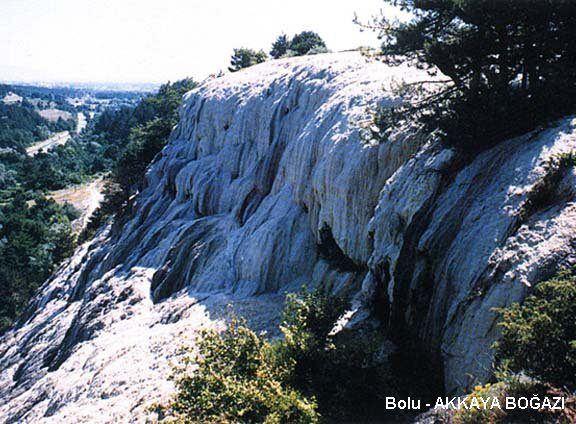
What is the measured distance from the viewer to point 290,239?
21688mm

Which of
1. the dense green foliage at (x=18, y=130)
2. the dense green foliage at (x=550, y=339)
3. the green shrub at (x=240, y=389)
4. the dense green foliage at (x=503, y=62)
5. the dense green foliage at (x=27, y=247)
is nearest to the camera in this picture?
the dense green foliage at (x=550, y=339)

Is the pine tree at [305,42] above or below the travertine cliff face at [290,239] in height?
above

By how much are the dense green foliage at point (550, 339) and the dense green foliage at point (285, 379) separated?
443cm

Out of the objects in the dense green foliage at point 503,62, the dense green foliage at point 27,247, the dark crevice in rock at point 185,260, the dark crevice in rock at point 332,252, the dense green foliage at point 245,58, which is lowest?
→ the dense green foliage at point 27,247

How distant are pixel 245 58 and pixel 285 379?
176ft

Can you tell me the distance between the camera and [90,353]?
76.2 ft

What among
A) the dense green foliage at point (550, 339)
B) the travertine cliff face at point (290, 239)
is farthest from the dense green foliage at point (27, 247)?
the dense green foliage at point (550, 339)

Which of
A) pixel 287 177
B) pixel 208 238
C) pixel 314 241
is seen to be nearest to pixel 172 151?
pixel 208 238

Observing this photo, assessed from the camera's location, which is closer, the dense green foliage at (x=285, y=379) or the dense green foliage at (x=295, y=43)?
the dense green foliage at (x=285, y=379)

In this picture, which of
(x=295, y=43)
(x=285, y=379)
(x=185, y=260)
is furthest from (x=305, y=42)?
(x=285, y=379)

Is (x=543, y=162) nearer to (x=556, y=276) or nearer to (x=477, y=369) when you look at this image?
(x=556, y=276)

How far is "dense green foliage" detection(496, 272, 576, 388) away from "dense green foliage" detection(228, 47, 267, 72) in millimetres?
55795

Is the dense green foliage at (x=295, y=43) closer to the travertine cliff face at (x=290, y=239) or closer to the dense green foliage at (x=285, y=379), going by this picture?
the travertine cliff face at (x=290, y=239)

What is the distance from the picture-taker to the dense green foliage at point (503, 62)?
11602 millimetres
